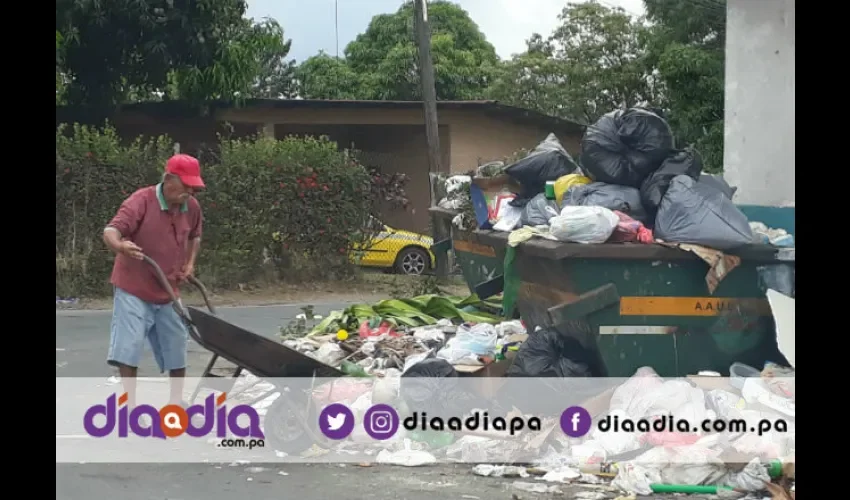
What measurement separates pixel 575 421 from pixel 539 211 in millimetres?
1701

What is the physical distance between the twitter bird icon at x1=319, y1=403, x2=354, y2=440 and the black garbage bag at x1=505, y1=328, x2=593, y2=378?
104 centimetres

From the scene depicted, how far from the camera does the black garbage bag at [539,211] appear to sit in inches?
285

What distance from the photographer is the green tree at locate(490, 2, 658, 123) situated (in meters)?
32.2

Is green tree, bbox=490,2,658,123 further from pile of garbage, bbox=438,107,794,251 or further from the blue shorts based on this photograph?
the blue shorts

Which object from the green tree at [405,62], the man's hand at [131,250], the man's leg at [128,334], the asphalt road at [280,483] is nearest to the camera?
the asphalt road at [280,483]

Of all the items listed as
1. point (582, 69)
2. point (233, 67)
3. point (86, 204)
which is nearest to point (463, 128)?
point (233, 67)

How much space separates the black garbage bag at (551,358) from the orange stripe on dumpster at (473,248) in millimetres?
2240

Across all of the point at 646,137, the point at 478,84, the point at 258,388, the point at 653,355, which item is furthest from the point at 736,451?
the point at 478,84

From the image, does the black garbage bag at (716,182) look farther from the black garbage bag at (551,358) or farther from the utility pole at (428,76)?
the utility pole at (428,76)

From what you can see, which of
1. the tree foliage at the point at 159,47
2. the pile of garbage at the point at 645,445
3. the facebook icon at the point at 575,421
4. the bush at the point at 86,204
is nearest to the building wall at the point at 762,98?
the pile of garbage at the point at 645,445

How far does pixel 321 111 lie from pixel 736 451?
16.8 m

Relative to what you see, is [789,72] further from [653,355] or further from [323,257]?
[323,257]

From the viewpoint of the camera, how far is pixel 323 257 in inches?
619

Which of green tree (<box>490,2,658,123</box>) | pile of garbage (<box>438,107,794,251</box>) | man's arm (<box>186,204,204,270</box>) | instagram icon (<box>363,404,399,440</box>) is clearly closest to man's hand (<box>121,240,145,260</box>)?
man's arm (<box>186,204,204,270</box>)
